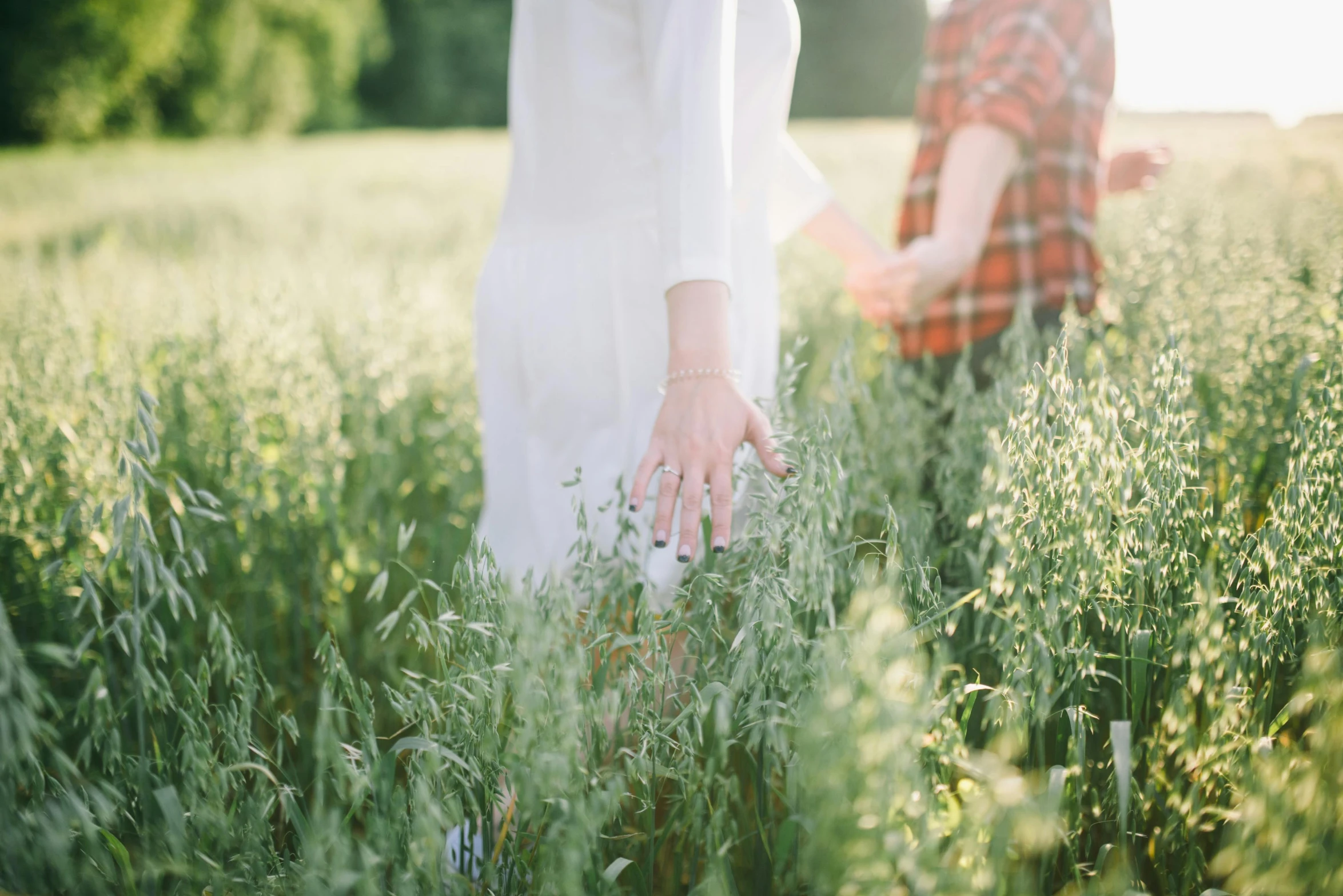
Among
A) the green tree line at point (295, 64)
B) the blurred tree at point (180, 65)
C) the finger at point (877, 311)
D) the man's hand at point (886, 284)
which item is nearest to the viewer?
the man's hand at point (886, 284)

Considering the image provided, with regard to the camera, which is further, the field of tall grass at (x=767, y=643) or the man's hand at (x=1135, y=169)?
the man's hand at (x=1135, y=169)

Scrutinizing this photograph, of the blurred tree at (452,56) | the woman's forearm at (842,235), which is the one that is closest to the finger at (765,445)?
the woman's forearm at (842,235)

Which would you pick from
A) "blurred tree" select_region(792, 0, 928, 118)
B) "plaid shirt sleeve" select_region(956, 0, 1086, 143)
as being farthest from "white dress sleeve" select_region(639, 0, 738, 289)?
"blurred tree" select_region(792, 0, 928, 118)

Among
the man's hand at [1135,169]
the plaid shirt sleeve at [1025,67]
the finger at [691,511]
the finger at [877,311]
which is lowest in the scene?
the finger at [691,511]

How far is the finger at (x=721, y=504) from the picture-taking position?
101cm

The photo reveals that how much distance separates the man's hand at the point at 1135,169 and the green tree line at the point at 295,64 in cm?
2539

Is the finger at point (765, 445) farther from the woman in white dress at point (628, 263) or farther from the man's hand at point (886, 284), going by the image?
the man's hand at point (886, 284)

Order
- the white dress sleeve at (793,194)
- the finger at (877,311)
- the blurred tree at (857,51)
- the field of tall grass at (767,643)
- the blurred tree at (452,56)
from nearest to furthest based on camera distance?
the field of tall grass at (767,643), the white dress sleeve at (793,194), the finger at (877,311), the blurred tree at (452,56), the blurred tree at (857,51)

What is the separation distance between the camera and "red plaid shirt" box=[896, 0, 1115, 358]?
1633 millimetres

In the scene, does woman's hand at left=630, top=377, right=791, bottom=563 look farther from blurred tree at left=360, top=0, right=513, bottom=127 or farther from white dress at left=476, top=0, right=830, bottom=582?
blurred tree at left=360, top=0, right=513, bottom=127

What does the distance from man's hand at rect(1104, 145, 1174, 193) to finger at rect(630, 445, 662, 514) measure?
1.65 m

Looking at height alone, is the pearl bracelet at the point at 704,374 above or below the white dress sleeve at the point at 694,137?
below

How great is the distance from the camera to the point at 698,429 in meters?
1.03

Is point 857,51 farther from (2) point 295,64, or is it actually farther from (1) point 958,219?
(1) point 958,219
